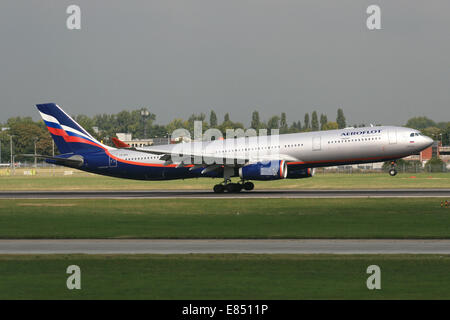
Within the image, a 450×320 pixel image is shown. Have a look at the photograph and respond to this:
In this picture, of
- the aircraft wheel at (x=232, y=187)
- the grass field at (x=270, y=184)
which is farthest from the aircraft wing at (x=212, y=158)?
the grass field at (x=270, y=184)

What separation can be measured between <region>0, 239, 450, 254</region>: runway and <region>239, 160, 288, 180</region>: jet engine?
83.9ft

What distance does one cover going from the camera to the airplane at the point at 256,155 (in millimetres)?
53344

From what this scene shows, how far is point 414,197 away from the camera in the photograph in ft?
156

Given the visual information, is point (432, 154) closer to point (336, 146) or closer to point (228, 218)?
point (336, 146)

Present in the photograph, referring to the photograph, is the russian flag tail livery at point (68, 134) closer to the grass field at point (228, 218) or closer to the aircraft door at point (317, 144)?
the grass field at point (228, 218)

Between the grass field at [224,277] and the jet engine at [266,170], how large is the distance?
30.2 m

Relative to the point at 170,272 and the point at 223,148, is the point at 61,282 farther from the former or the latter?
the point at 223,148

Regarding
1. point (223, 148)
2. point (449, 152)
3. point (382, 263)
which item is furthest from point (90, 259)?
point (449, 152)

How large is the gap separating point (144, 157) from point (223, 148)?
759 centimetres

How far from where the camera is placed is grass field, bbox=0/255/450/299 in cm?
1642

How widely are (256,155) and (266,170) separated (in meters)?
3.48

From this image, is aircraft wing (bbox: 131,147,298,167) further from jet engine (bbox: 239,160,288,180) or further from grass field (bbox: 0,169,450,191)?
grass field (bbox: 0,169,450,191)

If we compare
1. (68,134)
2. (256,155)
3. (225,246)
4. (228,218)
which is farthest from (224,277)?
(68,134)

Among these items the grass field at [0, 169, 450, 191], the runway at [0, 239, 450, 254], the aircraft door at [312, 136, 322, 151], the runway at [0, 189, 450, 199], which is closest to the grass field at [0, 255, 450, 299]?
the runway at [0, 239, 450, 254]
